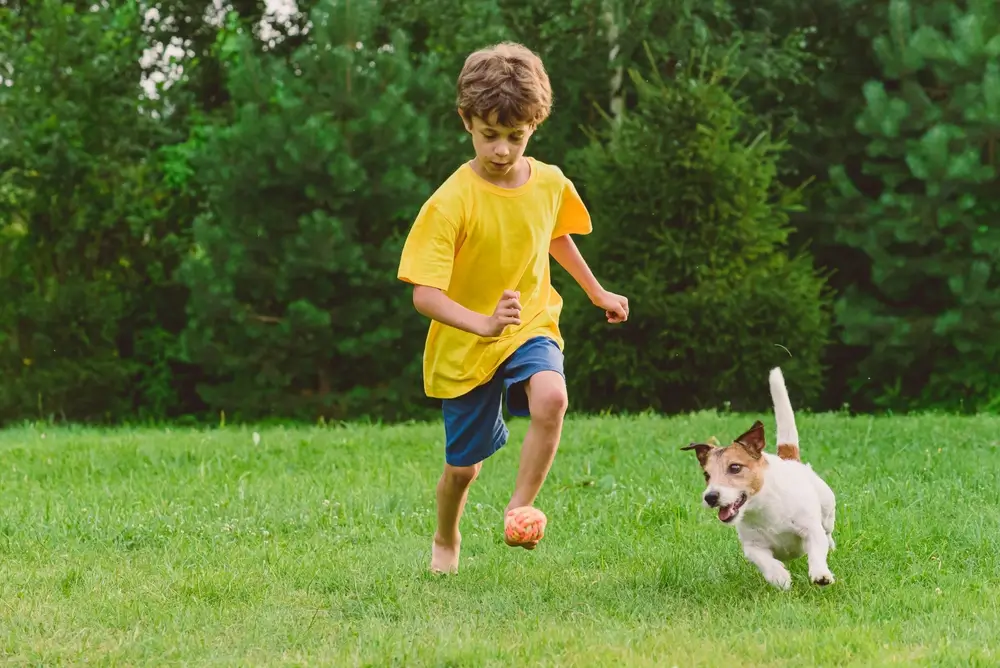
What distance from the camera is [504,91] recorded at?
4.45 metres

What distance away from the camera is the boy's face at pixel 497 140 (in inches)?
179

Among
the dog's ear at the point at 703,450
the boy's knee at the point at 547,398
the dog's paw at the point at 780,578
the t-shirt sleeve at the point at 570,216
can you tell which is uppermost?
the t-shirt sleeve at the point at 570,216

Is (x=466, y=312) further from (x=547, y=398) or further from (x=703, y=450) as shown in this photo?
(x=703, y=450)

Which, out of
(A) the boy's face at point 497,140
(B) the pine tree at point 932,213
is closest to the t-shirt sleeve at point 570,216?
(A) the boy's face at point 497,140

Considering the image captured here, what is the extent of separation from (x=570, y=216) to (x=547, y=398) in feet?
3.24

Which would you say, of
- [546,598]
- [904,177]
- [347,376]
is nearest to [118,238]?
[347,376]

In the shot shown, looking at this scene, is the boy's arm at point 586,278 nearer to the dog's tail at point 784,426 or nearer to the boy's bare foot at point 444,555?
the dog's tail at point 784,426

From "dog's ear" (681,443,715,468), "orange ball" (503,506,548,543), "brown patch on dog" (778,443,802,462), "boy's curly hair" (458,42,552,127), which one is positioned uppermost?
"boy's curly hair" (458,42,552,127)

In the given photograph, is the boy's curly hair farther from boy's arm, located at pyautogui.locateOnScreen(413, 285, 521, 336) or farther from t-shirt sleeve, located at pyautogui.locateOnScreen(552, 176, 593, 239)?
boy's arm, located at pyautogui.locateOnScreen(413, 285, 521, 336)

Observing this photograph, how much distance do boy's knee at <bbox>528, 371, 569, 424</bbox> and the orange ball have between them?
1.19ft

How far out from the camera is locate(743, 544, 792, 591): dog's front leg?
15.7 ft

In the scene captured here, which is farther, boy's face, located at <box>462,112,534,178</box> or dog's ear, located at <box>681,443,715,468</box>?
dog's ear, located at <box>681,443,715,468</box>

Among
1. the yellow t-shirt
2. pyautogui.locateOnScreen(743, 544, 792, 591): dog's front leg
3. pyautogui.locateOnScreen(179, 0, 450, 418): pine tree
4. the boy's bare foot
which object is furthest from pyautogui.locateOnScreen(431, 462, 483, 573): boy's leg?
pyautogui.locateOnScreen(179, 0, 450, 418): pine tree

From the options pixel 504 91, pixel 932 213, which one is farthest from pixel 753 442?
pixel 932 213
